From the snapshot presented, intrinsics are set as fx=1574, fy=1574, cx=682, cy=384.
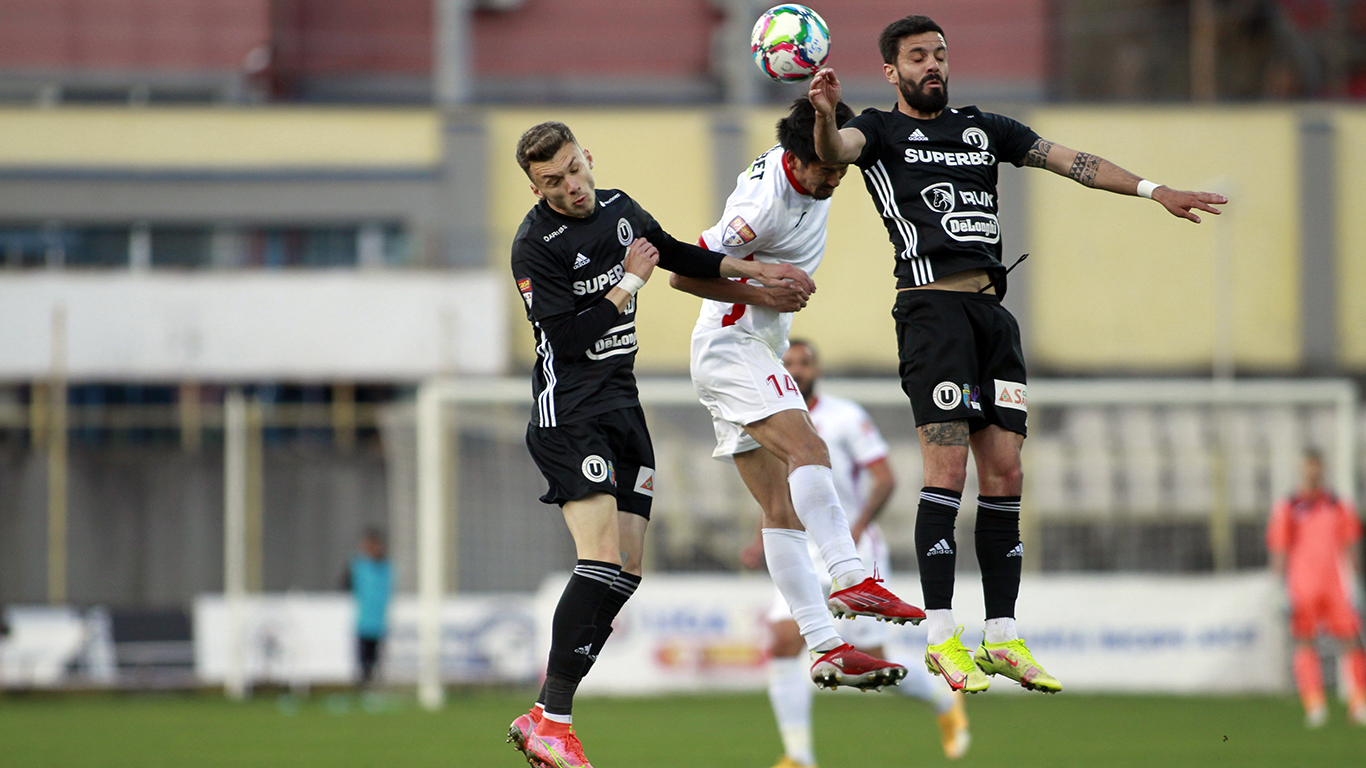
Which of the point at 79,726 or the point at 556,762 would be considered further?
the point at 79,726

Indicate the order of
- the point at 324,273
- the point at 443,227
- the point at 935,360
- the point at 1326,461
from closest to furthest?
the point at 935,360 < the point at 1326,461 < the point at 324,273 < the point at 443,227

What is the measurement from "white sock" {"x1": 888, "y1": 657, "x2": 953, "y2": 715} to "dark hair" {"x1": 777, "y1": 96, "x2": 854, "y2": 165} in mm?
4141

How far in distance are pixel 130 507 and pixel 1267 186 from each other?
1728 centimetres

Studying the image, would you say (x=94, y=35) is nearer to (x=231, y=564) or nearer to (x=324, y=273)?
(x=324, y=273)

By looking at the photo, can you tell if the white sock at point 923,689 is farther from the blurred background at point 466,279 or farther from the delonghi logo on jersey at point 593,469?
the blurred background at point 466,279

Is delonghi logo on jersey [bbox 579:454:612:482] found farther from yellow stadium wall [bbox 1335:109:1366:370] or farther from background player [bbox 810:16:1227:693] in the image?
yellow stadium wall [bbox 1335:109:1366:370]

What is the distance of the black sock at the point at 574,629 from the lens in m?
6.50

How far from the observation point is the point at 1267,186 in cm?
2423

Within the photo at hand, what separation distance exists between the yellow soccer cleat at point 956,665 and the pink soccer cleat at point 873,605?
17cm

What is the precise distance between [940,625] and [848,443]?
386 cm

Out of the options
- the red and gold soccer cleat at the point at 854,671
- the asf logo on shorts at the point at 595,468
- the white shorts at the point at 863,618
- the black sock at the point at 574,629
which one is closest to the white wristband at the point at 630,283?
the asf logo on shorts at the point at 595,468

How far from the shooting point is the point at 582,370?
21.6 ft

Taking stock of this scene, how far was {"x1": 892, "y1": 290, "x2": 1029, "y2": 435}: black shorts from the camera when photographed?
6.32 m

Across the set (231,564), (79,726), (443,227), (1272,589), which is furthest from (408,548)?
(1272,589)
